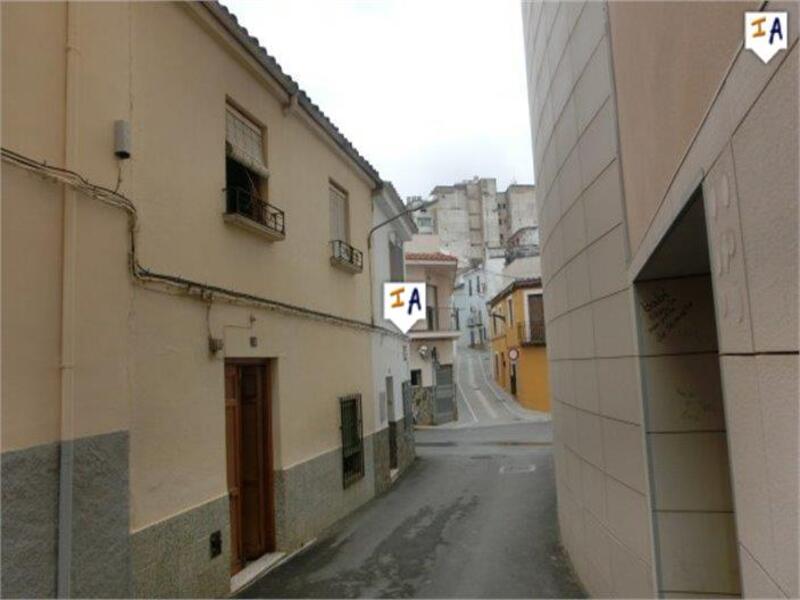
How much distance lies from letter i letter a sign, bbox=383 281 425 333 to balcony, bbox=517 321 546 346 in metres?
15.4

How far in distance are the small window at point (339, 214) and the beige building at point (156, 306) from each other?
Answer: 1.11 metres

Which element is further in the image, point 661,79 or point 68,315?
point 68,315

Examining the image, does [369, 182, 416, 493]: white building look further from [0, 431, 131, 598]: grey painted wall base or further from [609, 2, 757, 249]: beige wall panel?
[609, 2, 757, 249]: beige wall panel

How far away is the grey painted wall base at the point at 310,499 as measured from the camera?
7.25 metres

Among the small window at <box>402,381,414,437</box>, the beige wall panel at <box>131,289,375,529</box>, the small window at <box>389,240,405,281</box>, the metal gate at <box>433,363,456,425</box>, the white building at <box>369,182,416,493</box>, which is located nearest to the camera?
the beige wall panel at <box>131,289,375,529</box>

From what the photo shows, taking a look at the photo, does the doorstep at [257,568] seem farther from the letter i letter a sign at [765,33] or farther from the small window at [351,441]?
the letter i letter a sign at [765,33]

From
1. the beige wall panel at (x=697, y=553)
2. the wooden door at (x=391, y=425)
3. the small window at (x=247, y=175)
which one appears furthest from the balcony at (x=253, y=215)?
the wooden door at (x=391, y=425)

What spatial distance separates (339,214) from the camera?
10312 mm

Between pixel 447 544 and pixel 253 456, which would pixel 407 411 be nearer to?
pixel 447 544

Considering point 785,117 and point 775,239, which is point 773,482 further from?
point 785,117

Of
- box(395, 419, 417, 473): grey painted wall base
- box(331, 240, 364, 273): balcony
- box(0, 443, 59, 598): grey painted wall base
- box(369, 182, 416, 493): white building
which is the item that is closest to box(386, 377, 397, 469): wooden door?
box(369, 182, 416, 493): white building

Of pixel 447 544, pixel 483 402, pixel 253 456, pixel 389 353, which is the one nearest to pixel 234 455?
pixel 253 456

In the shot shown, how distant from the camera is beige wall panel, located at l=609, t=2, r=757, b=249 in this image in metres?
1.94

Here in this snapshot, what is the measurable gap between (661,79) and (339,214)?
26.1 feet
